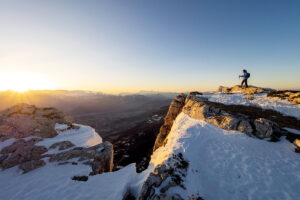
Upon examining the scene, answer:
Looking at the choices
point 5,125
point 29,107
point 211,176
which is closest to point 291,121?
point 211,176

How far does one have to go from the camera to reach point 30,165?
40.7 ft

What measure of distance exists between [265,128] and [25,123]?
120 feet

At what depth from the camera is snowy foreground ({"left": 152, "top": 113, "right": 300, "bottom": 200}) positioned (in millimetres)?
6539

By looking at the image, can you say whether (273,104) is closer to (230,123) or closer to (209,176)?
(230,123)

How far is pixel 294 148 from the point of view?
9047mm

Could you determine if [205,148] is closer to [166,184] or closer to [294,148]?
[166,184]

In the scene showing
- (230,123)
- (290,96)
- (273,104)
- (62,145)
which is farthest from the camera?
(62,145)

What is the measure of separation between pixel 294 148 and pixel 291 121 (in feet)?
17.6

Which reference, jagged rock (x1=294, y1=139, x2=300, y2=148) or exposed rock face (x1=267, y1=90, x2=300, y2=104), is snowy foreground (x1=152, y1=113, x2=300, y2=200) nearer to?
jagged rock (x1=294, y1=139, x2=300, y2=148)

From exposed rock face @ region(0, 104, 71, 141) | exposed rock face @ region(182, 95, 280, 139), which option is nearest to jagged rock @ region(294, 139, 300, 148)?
exposed rock face @ region(182, 95, 280, 139)

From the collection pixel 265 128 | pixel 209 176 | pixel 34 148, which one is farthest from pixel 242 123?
pixel 34 148

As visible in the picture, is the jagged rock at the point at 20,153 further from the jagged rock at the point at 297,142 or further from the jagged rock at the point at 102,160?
the jagged rock at the point at 297,142

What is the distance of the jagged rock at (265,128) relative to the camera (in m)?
10.6

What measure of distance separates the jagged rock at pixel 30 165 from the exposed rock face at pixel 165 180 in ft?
46.5
